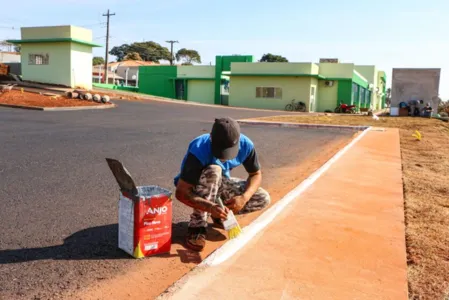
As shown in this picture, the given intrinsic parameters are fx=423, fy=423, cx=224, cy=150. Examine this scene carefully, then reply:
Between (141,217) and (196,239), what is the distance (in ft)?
2.17

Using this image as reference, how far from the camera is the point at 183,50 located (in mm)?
89812

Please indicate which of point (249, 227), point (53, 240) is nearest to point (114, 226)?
point (53, 240)

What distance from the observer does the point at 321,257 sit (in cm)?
347

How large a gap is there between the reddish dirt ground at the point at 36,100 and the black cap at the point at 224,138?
16.5 meters

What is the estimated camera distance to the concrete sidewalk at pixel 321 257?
9.45ft

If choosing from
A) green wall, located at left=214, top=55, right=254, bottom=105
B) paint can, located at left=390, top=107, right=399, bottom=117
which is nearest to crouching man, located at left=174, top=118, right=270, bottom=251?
paint can, located at left=390, top=107, right=399, bottom=117

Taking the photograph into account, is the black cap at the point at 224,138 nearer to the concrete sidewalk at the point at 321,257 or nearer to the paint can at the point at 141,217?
the paint can at the point at 141,217

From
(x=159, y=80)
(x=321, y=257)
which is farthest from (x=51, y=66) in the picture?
(x=321, y=257)

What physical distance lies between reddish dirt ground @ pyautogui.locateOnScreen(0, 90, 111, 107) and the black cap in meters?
16.5

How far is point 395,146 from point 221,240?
350 inches

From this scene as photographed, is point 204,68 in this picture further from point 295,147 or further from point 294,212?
point 294,212

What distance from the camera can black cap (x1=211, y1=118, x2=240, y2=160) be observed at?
10.6ft

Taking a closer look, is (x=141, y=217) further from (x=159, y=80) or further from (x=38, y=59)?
(x=159, y=80)

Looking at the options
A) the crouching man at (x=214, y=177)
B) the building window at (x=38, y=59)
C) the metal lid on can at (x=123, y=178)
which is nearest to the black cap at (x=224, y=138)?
the crouching man at (x=214, y=177)
